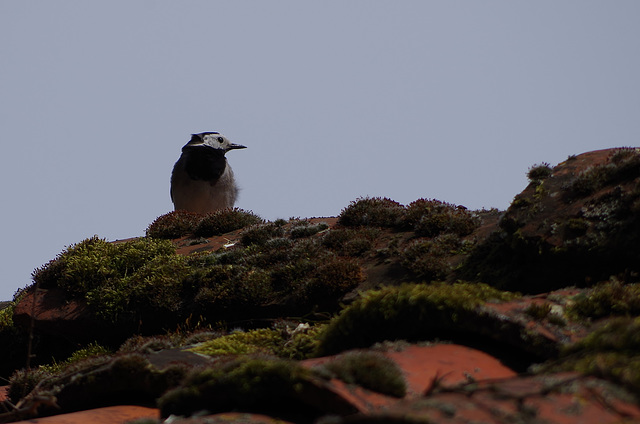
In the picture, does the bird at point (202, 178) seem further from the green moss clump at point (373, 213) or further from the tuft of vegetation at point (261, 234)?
the green moss clump at point (373, 213)

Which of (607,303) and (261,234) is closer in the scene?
(607,303)

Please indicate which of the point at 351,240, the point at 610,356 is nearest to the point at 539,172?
the point at 351,240

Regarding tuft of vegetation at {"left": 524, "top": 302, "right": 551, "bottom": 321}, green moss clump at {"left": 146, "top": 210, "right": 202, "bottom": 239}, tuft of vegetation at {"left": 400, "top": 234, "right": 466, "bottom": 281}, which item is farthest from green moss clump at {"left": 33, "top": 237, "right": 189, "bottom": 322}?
tuft of vegetation at {"left": 524, "top": 302, "right": 551, "bottom": 321}

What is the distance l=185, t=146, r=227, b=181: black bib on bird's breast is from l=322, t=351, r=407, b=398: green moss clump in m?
16.0

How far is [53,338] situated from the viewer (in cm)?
953

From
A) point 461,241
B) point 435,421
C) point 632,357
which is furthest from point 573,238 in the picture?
point 435,421

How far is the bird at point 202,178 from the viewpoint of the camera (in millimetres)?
18609

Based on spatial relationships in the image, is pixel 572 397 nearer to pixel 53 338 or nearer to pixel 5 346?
pixel 53 338

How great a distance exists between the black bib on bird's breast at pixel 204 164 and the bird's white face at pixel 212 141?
206 millimetres

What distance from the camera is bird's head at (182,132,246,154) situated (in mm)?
19016

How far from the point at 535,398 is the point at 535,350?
5.14 ft

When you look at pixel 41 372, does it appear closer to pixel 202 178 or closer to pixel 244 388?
pixel 244 388

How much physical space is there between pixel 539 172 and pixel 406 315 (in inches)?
131

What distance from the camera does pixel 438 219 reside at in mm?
8164
